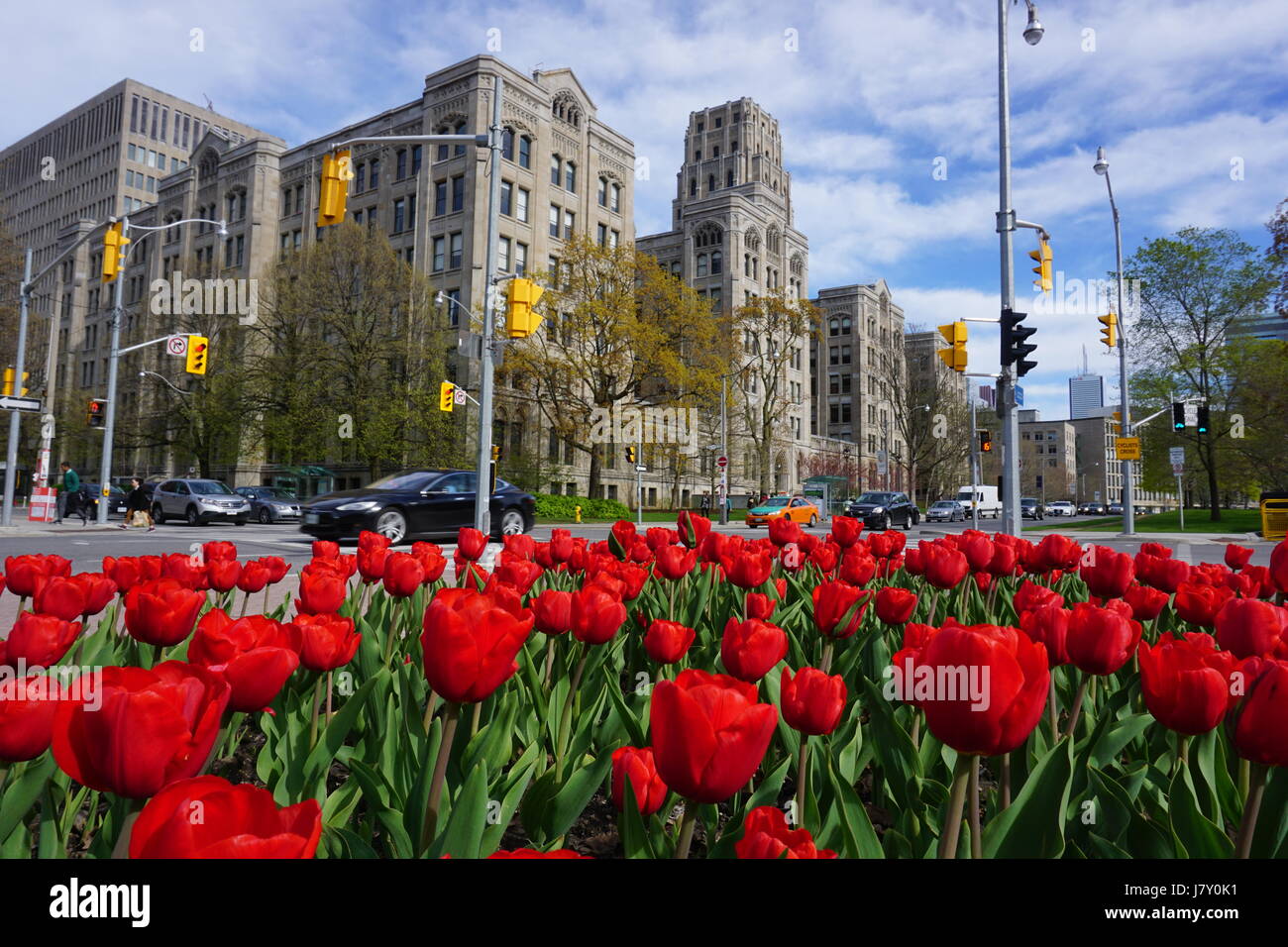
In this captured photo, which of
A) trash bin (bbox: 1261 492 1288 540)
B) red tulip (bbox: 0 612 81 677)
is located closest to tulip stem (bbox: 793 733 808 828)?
red tulip (bbox: 0 612 81 677)

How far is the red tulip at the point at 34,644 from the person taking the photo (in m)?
1.65

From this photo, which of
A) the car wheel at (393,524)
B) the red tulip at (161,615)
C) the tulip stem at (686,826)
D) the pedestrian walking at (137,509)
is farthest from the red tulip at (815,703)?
the pedestrian walking at (137,509)

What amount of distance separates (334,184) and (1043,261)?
14461mm

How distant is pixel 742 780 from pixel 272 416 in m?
39.1

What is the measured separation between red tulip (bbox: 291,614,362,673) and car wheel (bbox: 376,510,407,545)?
1541 centimetres

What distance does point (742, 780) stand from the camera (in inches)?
37.3

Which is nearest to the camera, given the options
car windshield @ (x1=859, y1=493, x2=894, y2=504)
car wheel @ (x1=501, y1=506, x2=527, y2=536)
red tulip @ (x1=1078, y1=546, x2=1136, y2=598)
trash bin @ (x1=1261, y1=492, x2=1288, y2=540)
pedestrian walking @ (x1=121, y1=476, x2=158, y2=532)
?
red tulip @ (x1=1078, y1=546, x2=1136, y2=598)

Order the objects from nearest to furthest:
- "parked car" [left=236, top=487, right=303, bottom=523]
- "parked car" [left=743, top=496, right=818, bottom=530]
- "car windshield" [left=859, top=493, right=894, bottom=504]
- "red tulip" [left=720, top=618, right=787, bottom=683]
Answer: "red tulip" [left=720, top=618, right=787, bottom=683], "parked car" [left=236, top=487, right=303, bottom=523], "parked car" [left=743, top=496, right=818, bottom=530], "car windshield" [left=859, top=493, right=894, bottom=504]

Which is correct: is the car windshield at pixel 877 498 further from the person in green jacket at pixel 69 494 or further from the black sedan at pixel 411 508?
the person in green jacket at pixel 69 494

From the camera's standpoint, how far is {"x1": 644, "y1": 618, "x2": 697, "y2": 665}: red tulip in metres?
1.88

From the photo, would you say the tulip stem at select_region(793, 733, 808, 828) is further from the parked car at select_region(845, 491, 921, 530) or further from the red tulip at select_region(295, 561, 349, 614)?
the parked car at select_region(845, 491, 921, 530)

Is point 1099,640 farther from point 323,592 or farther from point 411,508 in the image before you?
point 411,508

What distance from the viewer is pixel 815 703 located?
4.37 ft
